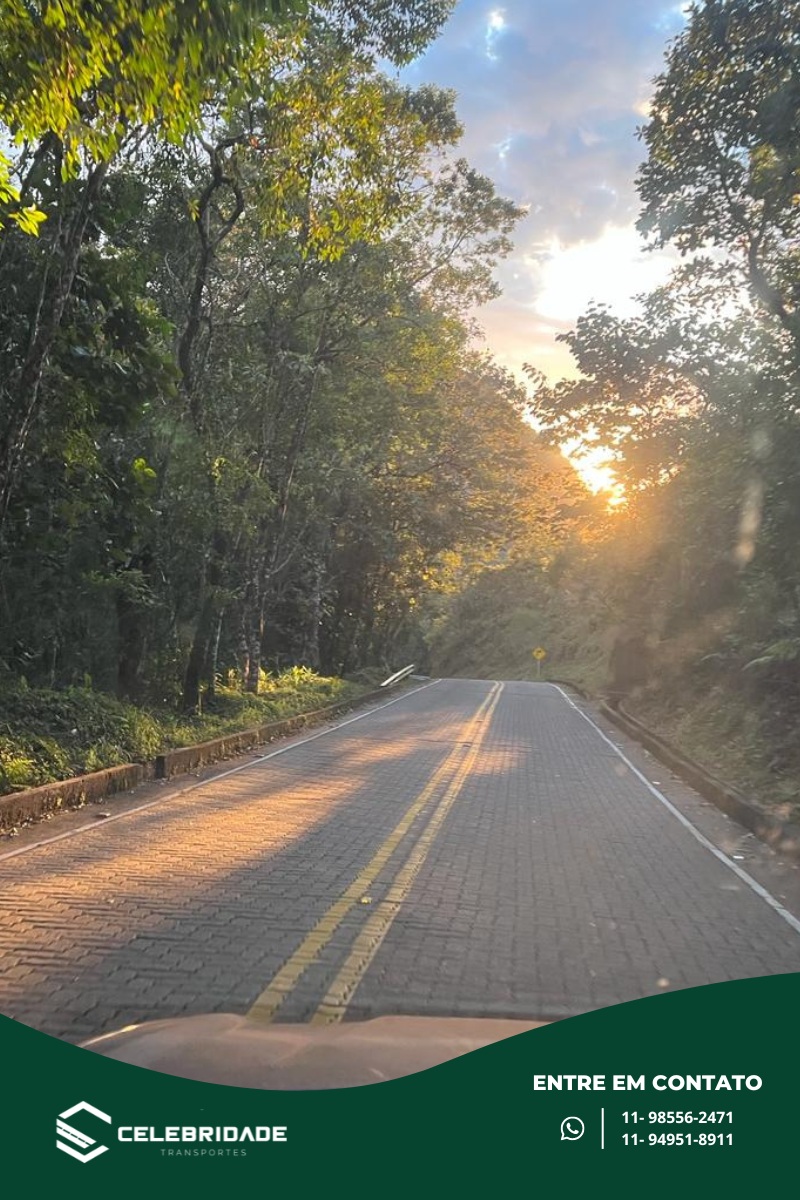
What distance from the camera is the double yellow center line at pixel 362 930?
187 inches

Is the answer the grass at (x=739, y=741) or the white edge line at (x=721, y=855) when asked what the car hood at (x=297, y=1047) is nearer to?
A: the white edge line at (x=721, y=855)

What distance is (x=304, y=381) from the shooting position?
70.1ft

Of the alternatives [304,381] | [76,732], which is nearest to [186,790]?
[76,732]

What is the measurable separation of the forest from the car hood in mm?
4815

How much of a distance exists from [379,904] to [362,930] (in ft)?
2.12

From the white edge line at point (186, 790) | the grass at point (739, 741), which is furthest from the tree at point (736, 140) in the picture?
the white edge line at point (186, 790)

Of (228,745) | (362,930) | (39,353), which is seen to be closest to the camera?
(362,930)

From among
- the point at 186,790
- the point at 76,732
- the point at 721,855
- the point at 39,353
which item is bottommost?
the point at 721,855

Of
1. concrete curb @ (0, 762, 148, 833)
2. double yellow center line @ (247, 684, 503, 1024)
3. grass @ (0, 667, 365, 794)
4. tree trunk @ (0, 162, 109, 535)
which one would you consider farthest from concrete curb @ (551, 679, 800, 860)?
tree trunk @ (0, 162, 109, 535)

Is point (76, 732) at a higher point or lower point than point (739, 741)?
higher

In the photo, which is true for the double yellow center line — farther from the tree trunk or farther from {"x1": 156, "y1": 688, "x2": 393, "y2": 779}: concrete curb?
the tree trunk

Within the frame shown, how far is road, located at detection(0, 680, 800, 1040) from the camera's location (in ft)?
16.2

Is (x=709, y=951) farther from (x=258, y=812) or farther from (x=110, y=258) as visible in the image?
(x=110, y=258)

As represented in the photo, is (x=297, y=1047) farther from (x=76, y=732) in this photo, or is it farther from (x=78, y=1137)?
(x=76, y=732)
